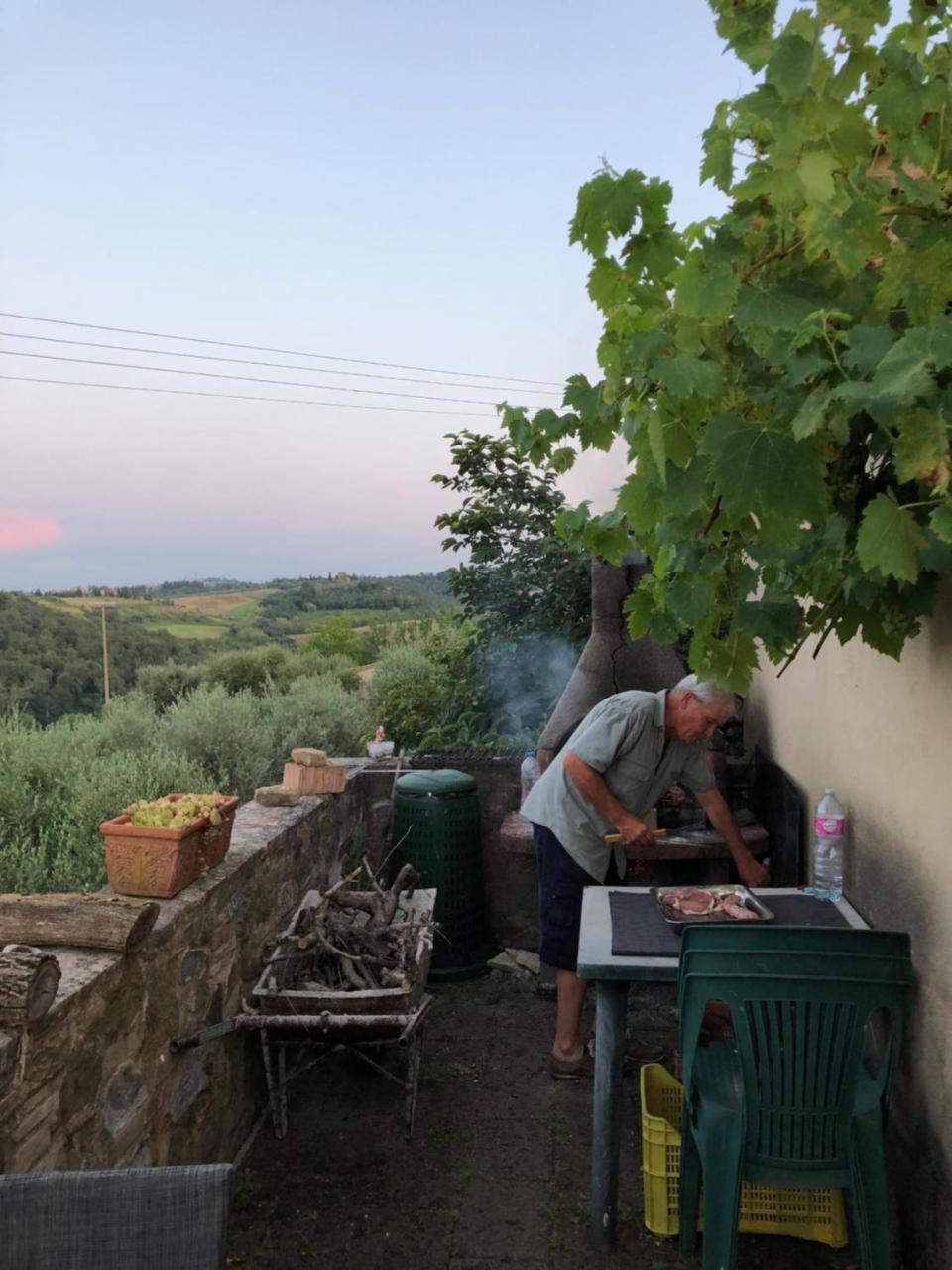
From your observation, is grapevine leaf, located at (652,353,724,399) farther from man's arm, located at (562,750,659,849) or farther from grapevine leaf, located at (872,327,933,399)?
man's arm, located at (562,750,659,849)

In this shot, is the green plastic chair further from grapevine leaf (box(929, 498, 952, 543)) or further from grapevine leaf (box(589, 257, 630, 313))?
grapevine leaf (box(589, 257, 630, 313))

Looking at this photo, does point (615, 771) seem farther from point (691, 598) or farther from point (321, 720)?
point (321, 720)

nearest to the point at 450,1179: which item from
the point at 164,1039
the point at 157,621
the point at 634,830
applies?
the point at 164,1039

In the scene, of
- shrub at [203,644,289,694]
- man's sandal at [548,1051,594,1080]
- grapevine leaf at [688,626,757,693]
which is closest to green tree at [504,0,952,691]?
grapevine leaf at [688,626,757,693]

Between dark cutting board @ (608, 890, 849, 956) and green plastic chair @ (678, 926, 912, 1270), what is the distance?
1.44ft

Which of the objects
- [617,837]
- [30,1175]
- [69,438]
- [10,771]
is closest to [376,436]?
[69,438]

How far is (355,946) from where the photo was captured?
461 centimetres

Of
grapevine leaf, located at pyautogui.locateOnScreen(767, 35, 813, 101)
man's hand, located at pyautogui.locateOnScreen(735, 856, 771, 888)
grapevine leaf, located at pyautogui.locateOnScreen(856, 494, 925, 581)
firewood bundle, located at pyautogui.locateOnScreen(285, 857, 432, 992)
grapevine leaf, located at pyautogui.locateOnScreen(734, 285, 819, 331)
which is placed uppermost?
grapevine leaf, located at pyautogui.locateOnScreen(767, 35, 813, 101)

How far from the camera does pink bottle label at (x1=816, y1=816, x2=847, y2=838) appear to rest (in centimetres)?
395

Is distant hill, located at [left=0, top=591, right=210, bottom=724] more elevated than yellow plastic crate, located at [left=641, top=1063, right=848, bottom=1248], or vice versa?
distant hill, located at [left=0, top=591, right=210, bottom=724]

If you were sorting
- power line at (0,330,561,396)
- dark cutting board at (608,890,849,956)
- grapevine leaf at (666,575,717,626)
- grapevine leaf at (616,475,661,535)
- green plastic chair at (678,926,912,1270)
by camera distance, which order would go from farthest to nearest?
power line at (0,330,561,396) → dark cutting board at (608,890,849,956) → green plastic chair at (678,926,912,1270) → grapevine leaf at (666,575,717,626) → grapevine leaf at (616,475,661,535)

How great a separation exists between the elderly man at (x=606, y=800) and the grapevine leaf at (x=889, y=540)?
262cm

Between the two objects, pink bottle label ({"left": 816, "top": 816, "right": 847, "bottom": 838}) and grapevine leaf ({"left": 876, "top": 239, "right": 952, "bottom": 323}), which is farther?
pink bottle label ({"left": 816, "top": 816, "right": 847, "bottom": 838})

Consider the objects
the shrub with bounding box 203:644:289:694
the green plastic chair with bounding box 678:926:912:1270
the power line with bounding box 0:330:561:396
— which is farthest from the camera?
the power line with bounding box 0:330:561:396
